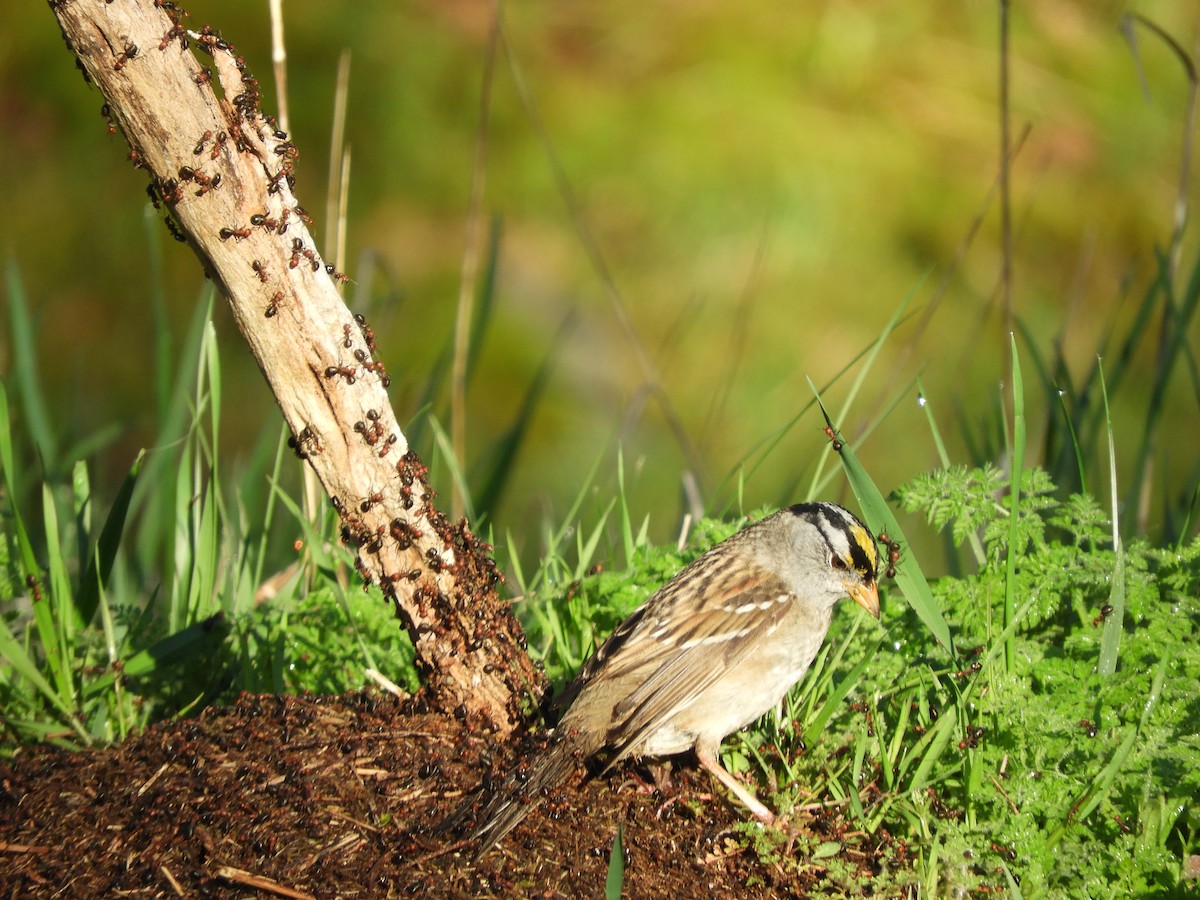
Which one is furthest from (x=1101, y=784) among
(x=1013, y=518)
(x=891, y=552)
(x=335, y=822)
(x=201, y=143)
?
(x=201, y=143)

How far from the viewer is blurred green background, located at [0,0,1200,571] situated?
22.3ft

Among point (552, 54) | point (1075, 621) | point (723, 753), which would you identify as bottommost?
point (723, 753)

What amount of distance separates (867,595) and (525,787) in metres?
1.14

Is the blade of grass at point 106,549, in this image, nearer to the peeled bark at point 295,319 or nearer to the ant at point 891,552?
the peeled bark at point 295,319

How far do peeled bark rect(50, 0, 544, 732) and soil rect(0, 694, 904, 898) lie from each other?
0.81 feet

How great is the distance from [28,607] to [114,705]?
67 cm

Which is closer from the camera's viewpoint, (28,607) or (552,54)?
(28,607)

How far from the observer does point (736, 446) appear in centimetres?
680

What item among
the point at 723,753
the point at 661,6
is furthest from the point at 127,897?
the point at 661,6

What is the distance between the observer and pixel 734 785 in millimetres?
2842

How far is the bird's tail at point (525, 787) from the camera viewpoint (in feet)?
8.39

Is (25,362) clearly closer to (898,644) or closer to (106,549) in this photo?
(106,549)

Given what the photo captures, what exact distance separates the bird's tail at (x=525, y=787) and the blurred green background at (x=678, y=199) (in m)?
3.50

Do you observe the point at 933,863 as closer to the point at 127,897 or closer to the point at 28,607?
the point at 127,897
